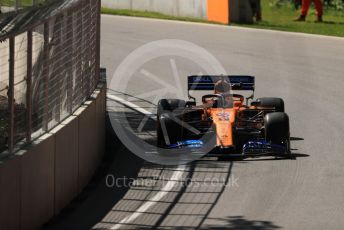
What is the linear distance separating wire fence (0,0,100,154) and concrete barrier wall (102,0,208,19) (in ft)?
59.3

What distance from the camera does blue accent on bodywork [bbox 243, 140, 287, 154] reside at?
1504 centimetres

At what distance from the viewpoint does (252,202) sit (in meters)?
12.8

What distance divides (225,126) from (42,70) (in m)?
3.93

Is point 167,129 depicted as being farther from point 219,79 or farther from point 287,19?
point 287,19

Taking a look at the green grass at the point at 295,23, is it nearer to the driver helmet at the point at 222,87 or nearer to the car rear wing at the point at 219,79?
the car rear wing at the point at 219,79

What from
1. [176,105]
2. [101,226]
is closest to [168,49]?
[176,105]

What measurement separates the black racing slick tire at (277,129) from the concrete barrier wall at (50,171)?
2.34 metres

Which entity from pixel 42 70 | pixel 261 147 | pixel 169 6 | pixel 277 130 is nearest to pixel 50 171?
pixel 42 70

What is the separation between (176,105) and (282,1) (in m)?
22.6

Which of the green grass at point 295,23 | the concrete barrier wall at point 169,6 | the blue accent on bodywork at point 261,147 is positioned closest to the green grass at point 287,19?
the green grass at point 295,23

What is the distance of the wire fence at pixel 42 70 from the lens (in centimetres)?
1091

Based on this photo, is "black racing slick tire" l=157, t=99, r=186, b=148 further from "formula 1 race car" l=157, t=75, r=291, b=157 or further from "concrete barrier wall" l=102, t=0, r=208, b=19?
"concrete barrier wall" l=102, t=0, r=208, b=19

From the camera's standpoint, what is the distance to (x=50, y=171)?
38.8ft

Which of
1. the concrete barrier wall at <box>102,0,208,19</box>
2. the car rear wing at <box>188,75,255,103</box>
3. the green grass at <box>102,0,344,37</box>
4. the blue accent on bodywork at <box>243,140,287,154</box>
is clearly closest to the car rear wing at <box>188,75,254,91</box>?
the car rear wing at <box>188,75,255,103</box>
